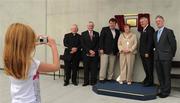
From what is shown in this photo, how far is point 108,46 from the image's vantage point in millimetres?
7363

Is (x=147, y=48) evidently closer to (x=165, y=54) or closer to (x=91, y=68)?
(x=165, y=54)

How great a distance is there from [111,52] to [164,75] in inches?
59.1

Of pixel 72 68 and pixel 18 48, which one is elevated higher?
pixel 18 48

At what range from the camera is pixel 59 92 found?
673cm

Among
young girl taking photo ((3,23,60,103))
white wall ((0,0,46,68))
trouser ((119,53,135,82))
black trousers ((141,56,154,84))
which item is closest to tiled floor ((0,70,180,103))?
black trousers ((141,56,154,84))

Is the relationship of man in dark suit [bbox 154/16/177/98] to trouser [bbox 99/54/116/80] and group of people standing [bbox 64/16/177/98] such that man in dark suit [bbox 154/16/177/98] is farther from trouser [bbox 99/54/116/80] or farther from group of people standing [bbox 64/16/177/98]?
trouser [bbox 99/54/116/80]

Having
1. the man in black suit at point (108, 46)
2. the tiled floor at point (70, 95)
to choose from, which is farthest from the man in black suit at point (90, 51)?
the tiled floor at point (70, 95)

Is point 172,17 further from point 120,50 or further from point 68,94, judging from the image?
point 68,94

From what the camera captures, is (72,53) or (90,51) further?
(72,53)

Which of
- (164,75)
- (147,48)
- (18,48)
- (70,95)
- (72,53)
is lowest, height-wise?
(70,95)

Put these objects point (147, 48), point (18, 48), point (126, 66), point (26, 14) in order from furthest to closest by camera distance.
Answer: point (26, 14) → point (126, 66) → point (147, 48) → point (18, 48)

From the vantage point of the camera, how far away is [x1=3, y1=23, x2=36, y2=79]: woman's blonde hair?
171 cm

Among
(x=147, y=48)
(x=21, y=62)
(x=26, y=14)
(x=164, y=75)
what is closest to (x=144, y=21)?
(x=147, y=48)

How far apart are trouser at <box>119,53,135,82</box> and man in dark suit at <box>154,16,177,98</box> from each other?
0.87 meters
